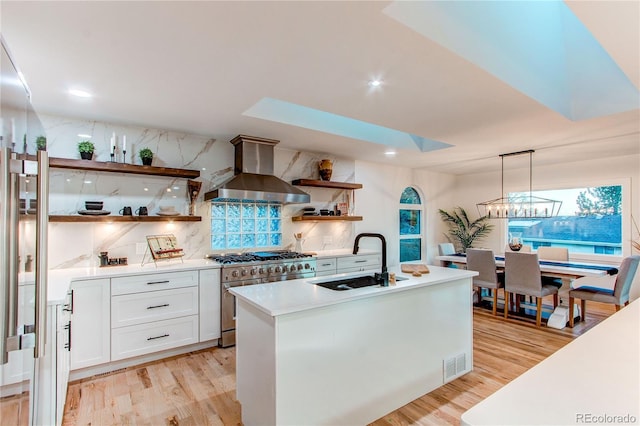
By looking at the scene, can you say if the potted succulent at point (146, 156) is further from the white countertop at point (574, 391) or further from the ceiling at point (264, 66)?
the white countertop at point (574, 391)

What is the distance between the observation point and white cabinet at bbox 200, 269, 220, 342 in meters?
3.42

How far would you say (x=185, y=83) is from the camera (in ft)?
8.04

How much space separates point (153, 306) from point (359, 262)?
8.83 ft

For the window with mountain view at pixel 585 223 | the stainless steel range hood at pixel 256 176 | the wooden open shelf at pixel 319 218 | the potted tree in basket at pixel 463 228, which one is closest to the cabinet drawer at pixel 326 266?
the wooden open shelf at pixel 319 218

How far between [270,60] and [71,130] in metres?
2.49

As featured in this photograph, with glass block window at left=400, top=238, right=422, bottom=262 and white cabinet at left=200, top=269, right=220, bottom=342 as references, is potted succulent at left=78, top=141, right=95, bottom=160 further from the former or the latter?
glass block window at left=400, top=238, right=422, bottom=262

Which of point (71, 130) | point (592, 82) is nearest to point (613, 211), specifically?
point (592, 82)

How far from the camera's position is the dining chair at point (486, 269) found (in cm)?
455

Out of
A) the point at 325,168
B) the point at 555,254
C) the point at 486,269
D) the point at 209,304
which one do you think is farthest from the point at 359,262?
the point at 555,254

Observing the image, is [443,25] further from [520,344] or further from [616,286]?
[616,286]

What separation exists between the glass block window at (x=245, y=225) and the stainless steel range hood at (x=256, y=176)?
10.7 inches

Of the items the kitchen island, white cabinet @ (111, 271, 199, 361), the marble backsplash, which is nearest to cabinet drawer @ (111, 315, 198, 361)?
white cabinet @ (111, 271, 199, 361)

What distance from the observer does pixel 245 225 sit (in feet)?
14.4

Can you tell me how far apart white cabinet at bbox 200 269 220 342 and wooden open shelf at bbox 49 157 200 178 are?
113 centimetres
